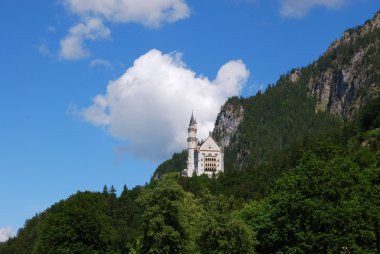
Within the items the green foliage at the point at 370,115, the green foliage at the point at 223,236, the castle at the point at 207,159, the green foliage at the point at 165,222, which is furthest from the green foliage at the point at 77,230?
the castle at the point at 207,159

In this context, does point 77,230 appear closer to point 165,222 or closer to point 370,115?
point 165,222

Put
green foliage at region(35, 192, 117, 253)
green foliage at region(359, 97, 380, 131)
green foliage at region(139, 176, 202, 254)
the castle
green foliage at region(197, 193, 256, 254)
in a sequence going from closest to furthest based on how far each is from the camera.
Answer: green foliage at region(139, 176, 202, 254) < green foliage at region(197, 193, 256, 254) < green foliage at region(35, 192, 117, 253) < green foliage at region(359, 97, 380, 131) < the castle

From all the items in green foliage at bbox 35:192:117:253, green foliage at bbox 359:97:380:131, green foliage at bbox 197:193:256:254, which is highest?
green foliage at bbox 359:97:380:131

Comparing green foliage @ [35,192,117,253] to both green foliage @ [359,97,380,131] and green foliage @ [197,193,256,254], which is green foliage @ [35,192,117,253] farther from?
green foliage @ [359,97,380,131]

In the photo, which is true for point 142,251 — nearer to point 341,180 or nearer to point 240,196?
point 341,180

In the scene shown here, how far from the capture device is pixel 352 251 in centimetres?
5350

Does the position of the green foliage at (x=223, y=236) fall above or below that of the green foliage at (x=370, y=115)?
below

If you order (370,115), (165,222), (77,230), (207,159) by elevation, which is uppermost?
(207,159)

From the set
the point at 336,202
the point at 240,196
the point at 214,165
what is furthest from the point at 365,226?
the point at 214,165

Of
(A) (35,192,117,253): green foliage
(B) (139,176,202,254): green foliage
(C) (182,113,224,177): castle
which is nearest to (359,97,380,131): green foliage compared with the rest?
(C) (182,113,224,177): castle

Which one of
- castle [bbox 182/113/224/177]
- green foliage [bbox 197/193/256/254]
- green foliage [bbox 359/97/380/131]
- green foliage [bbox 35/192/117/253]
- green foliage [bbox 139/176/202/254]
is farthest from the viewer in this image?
castle [bbox 182/113/224/177]

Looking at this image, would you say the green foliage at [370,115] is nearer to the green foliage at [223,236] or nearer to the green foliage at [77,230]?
the green foliage at [77,230]

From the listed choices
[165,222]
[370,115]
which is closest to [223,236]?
[165,222]

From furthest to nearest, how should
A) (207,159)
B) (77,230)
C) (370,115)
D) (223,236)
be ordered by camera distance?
1. (207,159)
2. (370,115)
3. (77,230)
4. (223,236)
